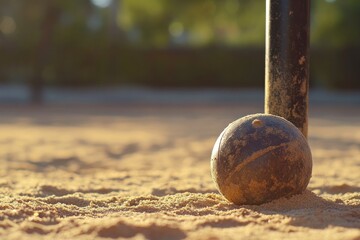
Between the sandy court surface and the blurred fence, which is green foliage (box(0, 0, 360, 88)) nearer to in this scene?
the blurred fence

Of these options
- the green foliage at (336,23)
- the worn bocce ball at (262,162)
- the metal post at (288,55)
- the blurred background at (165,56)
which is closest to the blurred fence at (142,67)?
Result: the blurred background at (165,56)

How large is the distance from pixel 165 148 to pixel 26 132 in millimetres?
4705

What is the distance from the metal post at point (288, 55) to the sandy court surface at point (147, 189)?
2.94 ft

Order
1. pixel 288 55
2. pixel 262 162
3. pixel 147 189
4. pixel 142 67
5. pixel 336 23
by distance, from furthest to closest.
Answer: pixel 142 67, pixel 336 23, pixel 147 189, pixel 288 55, pixel 262 162

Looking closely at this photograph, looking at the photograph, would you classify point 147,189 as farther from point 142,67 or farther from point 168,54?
point 168,54

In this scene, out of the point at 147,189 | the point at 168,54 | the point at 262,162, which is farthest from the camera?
the point at 168,54

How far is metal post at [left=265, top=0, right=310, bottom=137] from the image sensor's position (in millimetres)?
6453

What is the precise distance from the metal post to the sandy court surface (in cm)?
90

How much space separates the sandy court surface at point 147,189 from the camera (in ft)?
16.4

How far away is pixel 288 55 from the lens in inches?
254

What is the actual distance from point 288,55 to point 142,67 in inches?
1064

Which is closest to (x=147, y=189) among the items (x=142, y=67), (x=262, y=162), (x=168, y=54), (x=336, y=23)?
(x=262, y=162)

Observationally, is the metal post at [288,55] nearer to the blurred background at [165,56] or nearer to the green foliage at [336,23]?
the blurred background at [165,56]

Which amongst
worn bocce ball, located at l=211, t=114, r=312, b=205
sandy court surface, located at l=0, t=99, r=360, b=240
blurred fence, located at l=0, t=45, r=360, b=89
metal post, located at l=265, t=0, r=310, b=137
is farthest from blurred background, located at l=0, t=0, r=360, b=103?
worn bocce ball, located at l=211, t=114, r=312, b=205
